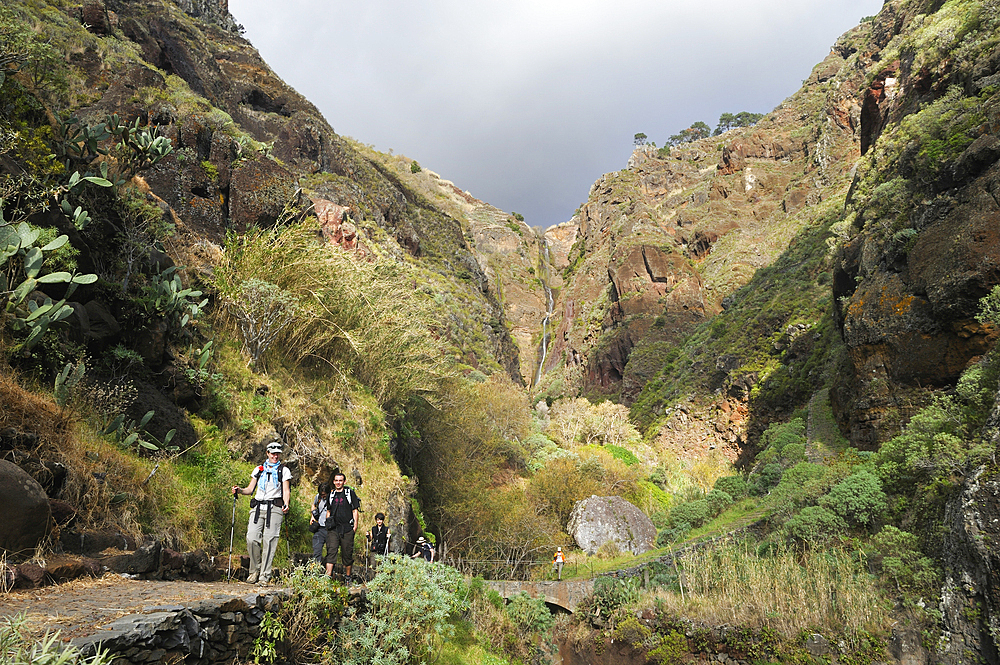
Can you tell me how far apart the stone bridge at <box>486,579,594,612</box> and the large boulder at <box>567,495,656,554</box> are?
14.6 ft

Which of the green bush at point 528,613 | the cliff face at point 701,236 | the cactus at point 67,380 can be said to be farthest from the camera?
the cliff face at point 701,236

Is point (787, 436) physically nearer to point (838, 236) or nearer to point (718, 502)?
point (718, 502)

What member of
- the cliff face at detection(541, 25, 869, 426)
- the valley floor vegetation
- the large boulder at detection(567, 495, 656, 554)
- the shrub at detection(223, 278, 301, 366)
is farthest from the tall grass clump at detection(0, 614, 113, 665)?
the cliff face at detection(541, 25, 869, 426)

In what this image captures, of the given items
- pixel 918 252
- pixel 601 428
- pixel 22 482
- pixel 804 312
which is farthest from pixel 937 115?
pixel 601 428

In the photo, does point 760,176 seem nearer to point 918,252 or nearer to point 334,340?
point 918,252

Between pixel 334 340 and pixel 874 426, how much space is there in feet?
49.6

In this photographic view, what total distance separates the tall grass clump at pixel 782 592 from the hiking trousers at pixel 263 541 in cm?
1087

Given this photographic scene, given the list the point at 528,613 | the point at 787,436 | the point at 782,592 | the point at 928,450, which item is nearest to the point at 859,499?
A: the point at 928,450

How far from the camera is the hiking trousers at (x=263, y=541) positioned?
583 cm

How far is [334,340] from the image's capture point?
1124cm

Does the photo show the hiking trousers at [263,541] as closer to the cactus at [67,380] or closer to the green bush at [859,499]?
the cactus at [67,380]

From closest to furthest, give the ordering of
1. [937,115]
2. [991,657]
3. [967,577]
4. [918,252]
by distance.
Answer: [991,657] < [967,577] < [918,252] < [937,115]

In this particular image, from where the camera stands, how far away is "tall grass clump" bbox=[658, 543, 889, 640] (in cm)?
980

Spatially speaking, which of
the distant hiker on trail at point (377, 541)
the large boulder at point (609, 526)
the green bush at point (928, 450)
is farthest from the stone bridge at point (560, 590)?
the green bush at point (928, 450)
